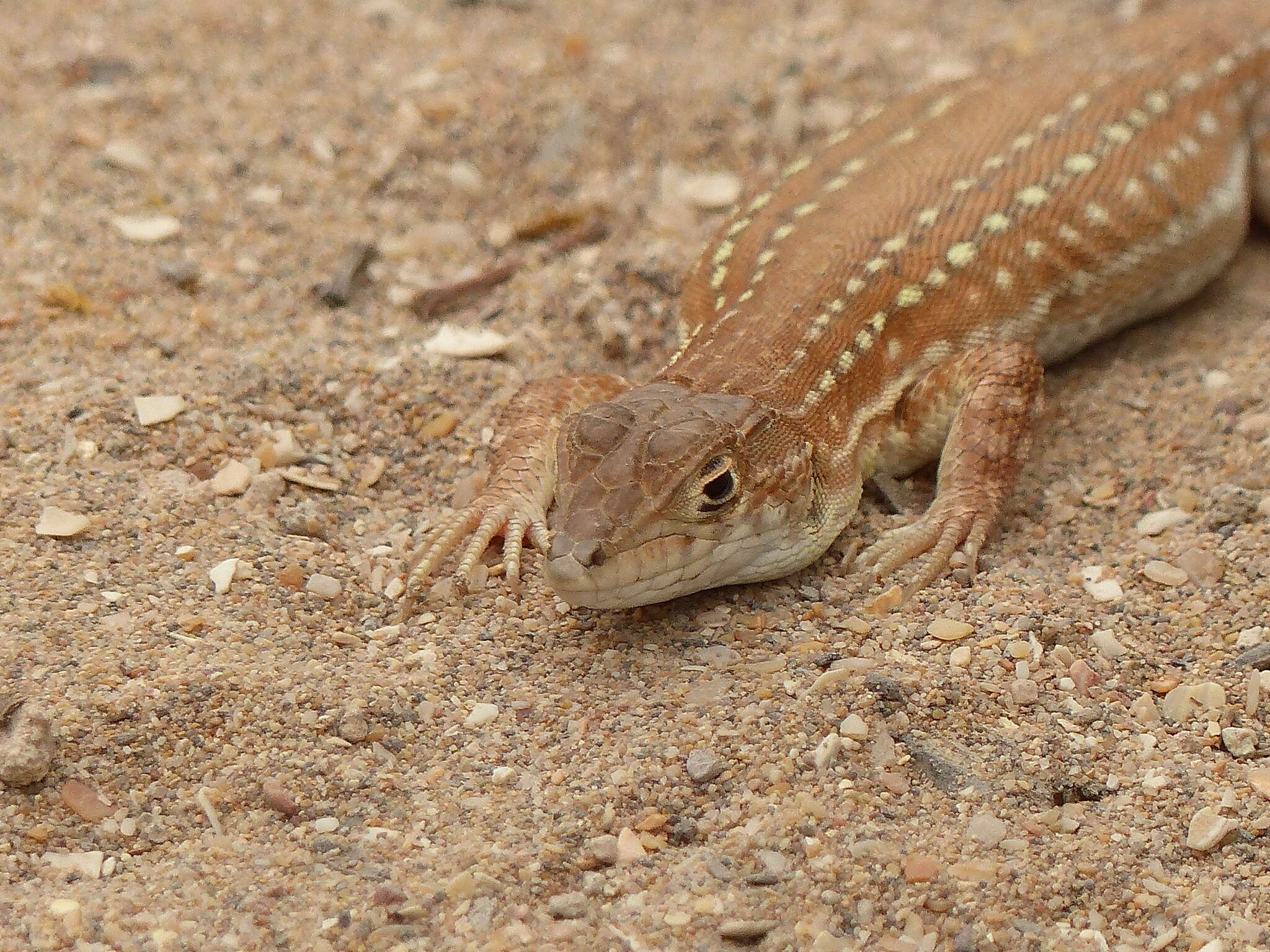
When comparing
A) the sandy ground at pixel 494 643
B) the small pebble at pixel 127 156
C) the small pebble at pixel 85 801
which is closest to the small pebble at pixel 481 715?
the sandy ground at pixel 494 643

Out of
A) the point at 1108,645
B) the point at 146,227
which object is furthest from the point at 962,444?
the point at 146,227

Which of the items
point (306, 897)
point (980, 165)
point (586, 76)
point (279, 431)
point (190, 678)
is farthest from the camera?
point (586, 76)

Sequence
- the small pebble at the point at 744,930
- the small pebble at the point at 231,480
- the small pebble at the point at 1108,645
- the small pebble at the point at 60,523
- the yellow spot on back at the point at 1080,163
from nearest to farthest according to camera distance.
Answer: the small pebble at the point at 744,930
the small pebble at the point at 1108,645
the small pebble at the point at 60,523
the small pebble at the point at 231,480
the yellow spot on back at the point at 1080,163

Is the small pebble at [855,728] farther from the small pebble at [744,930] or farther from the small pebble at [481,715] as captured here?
the small pebble at [481,715]

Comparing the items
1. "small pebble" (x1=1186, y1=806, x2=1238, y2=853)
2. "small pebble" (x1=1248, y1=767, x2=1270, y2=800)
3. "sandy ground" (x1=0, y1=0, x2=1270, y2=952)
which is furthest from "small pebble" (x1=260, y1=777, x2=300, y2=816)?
"small pebble" (x1=1248, y1=767, x2=1270, y2=800)

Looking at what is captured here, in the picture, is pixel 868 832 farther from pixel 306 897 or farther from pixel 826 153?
pixel 826 153

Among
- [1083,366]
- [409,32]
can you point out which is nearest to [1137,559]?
[1083,366]
